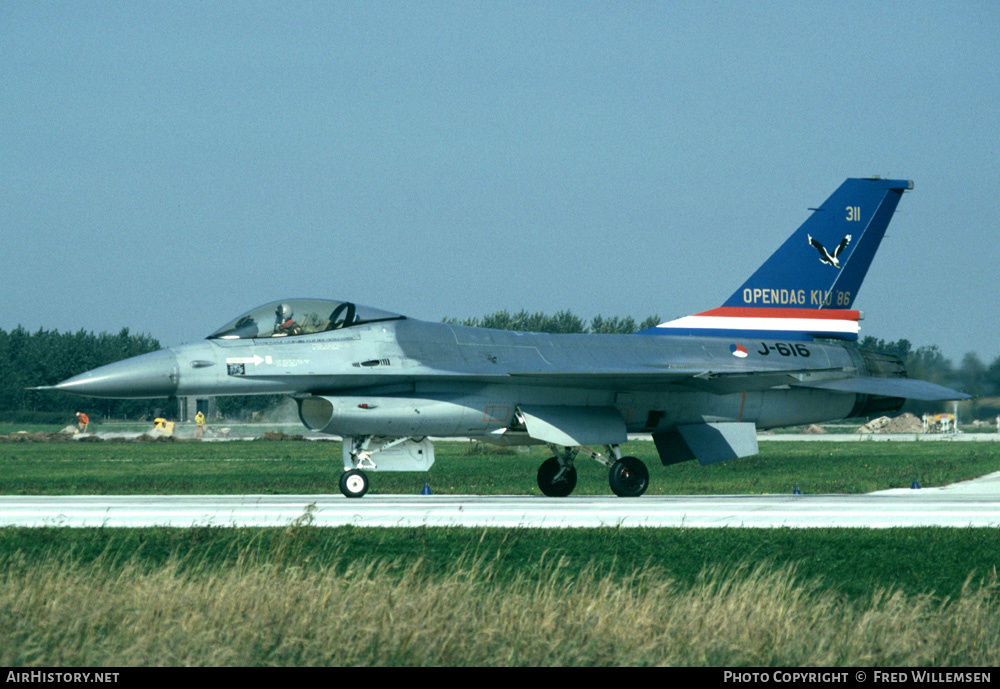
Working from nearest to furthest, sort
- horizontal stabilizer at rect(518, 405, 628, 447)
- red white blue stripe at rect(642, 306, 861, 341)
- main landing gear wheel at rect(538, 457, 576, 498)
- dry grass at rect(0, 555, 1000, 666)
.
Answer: dry grass at rect(0, 555, 1000, 666), horizontal stabilizer at rect(518, 405, 628, 447), main landing gear wheel at rect(538, 457, 576, 498), red white blue stripe at rect(642, 306, 861, 341)

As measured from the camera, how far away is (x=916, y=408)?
2786 cm

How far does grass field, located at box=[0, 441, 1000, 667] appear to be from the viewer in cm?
736

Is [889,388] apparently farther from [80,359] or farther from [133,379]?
[80,359]

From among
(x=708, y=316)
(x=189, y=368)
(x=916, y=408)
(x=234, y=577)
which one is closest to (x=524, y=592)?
(x=234, y=577)

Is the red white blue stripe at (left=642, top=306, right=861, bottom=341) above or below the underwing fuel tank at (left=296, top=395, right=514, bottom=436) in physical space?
above

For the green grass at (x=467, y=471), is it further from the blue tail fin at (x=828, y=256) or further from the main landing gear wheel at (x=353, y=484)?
the main landing gear wheel at (x=353, y=484)

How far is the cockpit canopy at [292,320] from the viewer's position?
664 inches

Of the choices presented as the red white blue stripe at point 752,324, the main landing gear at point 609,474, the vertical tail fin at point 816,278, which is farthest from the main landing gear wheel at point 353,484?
the vertical tail fin at point 816,278

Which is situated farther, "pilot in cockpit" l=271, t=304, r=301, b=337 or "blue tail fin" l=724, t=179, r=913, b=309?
"blue tail fin" l=724, t=179, r=913, b=309

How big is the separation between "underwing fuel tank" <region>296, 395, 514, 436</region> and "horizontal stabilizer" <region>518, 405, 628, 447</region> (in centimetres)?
50

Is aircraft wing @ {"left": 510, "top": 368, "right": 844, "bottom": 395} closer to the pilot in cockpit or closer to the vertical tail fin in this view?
the vertical tail fin

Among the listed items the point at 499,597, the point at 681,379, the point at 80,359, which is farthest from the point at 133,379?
the point at 80,359

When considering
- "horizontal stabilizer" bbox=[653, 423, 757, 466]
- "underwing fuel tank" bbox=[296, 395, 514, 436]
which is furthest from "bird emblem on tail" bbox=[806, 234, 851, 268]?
"underwing fuel tank" bbox=[296, 395, 514, 436]

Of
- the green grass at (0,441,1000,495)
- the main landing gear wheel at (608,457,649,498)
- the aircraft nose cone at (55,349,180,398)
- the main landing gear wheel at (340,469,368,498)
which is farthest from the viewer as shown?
the green grass at (0,441,1000,495)
